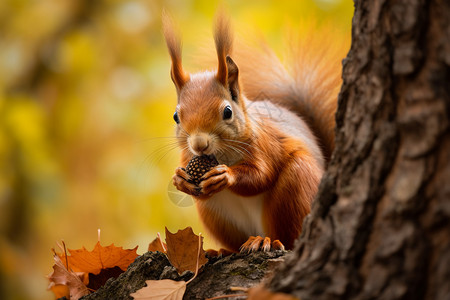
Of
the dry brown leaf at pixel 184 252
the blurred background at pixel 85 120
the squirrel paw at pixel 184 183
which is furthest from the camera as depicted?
the blurred background at pixel 85 120

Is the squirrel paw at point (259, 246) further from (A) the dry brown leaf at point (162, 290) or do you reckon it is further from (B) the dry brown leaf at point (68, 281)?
(B) the dry brown leaf at point (68, 281)

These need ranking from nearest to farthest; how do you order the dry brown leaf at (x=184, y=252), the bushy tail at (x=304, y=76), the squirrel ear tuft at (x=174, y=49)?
the dry brown leaf at (x=184, y=252)
the squirrel ear tuft at (x=174, y=49)
the bushy tail at (x=304, y=76)

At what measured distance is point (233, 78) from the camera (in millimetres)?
1406

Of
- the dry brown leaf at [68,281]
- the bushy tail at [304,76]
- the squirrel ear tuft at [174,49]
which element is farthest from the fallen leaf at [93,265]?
the bushy tail at [304,76]

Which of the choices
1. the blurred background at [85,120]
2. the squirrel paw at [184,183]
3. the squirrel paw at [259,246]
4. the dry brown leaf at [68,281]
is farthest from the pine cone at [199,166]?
the blurred background at [85,120]

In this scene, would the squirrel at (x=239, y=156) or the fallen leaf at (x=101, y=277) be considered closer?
the fallen leaf at (x=101, y=277)

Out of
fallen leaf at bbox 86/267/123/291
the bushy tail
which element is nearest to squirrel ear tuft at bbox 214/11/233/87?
the bushy tail

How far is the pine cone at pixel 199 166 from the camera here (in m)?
1.24

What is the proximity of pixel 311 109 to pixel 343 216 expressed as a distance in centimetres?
114

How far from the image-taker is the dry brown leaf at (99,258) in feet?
3.52

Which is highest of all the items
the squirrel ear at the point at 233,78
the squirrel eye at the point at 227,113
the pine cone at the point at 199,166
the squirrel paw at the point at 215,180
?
the squirrel ear at the point at 233,78

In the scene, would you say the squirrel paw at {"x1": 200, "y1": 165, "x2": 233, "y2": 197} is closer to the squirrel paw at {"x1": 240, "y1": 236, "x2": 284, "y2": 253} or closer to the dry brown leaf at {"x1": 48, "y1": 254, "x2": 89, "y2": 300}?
the squirrel paw at {"x1": 240, "y1": 236, "x2": 284, "y2": 253}

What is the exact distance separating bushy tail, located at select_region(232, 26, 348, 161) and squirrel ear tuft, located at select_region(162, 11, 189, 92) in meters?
0.34

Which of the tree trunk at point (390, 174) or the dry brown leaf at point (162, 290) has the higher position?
the tree trunk at point (390, 174)
